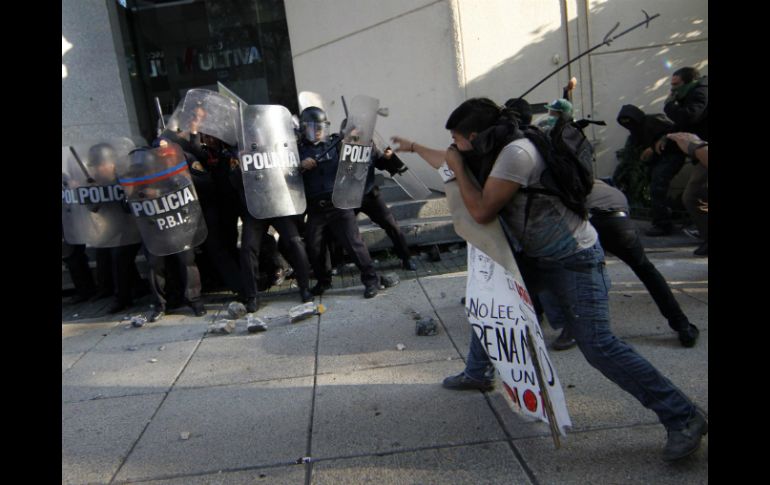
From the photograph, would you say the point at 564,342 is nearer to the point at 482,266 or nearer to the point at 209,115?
the point at 482,266

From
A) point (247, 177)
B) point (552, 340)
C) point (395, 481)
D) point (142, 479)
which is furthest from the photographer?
point (247, 177)

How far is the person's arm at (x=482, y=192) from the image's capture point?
249 centimetres

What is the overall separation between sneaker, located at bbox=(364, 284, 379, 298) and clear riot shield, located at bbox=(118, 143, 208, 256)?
1771 millimetres

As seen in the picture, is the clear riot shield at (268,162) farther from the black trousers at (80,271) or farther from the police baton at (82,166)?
the black trousers at (80,271)

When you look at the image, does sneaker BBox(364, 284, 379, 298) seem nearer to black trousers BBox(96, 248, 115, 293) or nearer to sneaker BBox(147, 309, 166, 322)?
sneaker BBox(147, 309, 166, 322)

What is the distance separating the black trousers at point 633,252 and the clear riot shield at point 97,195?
451cm

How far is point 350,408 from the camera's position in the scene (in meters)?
3.34

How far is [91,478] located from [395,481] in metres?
1.59

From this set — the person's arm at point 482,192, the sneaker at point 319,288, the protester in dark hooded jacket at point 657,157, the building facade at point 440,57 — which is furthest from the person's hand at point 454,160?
the building facade at point 440,57

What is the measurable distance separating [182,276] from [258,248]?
83cm
